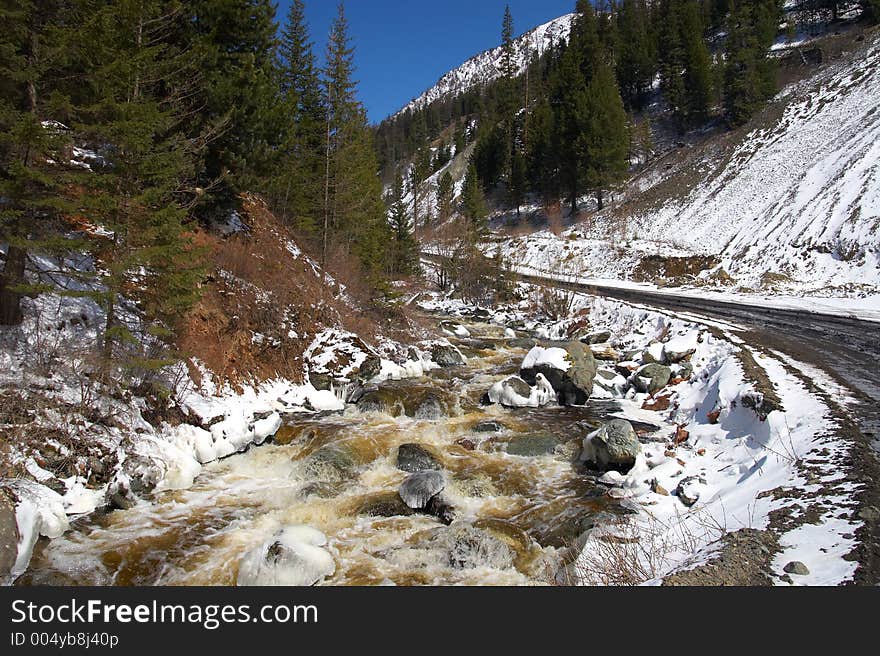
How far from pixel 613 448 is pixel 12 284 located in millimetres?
11437

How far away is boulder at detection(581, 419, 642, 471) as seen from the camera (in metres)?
9.46

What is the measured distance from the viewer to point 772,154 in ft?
132

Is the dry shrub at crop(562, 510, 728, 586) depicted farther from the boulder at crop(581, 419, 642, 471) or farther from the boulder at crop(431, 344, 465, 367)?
the boulder at crop(431, 344, 465, 367)

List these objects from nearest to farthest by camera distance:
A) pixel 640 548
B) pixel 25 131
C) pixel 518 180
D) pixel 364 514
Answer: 1. pixel 640 548
2. pixel 25 131
3. pixel 364 514
4. pixel 518 180

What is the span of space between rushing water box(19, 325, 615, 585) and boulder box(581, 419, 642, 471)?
49 cm

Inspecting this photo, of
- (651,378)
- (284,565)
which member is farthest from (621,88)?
(284,565)

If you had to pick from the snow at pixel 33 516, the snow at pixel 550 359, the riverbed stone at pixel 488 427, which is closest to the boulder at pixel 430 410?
the riverbed stone at pixel 488 427

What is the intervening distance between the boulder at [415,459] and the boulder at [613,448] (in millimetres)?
3254

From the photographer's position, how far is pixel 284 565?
6.30m

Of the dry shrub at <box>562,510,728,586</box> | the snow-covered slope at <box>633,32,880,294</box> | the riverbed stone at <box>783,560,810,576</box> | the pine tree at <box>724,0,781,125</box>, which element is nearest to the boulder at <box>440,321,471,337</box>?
the dry shrub at <box>562,510,728,586</box>

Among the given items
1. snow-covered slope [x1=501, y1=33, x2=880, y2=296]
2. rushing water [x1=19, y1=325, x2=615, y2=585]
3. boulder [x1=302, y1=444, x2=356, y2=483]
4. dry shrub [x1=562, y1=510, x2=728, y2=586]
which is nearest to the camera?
dry shrub [x1=562, y1=510, x2=728, y2=586]

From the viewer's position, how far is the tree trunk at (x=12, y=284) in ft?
26.8

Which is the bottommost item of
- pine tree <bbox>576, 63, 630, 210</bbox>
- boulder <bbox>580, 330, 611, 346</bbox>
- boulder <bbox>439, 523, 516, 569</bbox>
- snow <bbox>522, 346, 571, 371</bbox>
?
boulder <bbox>439, 523, 516, 569</bbox>

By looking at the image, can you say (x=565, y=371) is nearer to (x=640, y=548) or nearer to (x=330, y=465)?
(x=330, y=465)
